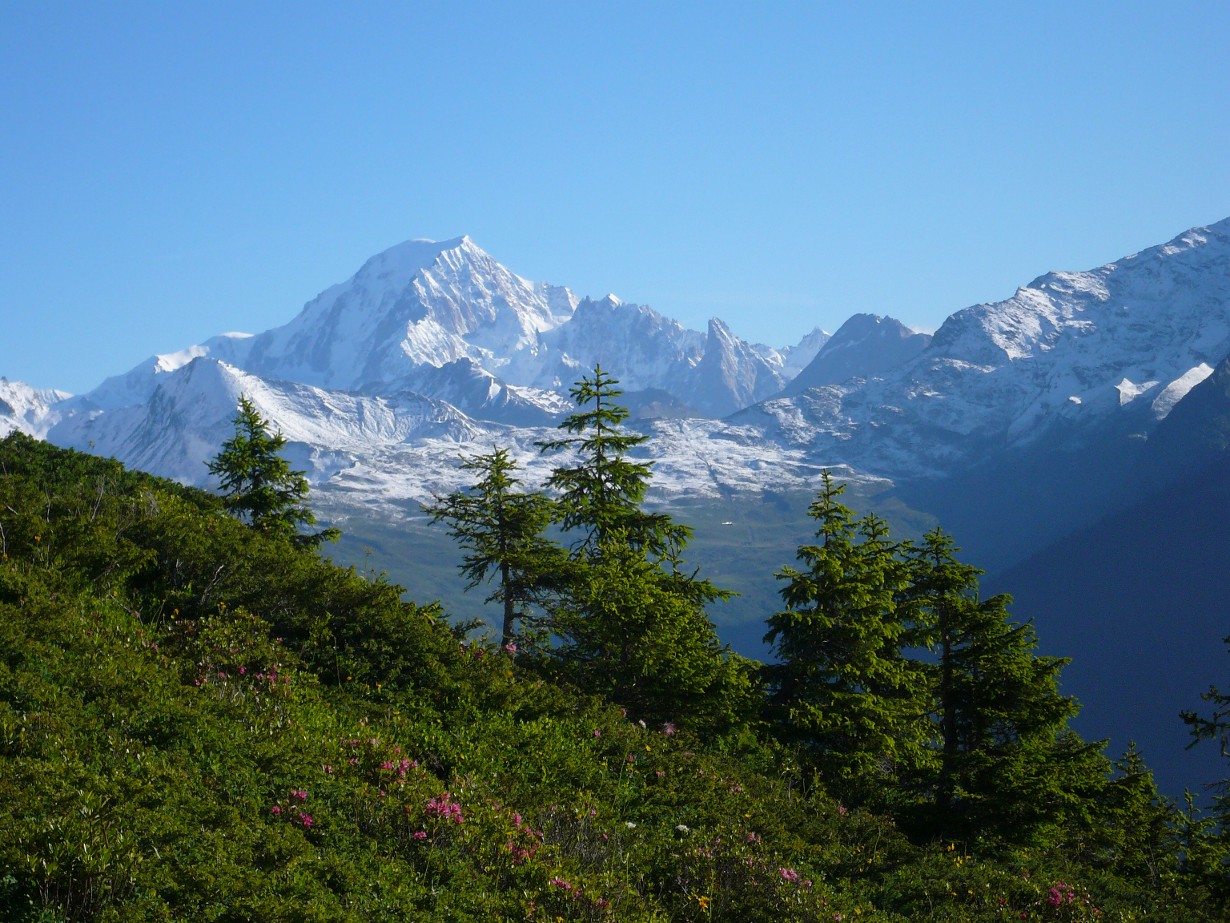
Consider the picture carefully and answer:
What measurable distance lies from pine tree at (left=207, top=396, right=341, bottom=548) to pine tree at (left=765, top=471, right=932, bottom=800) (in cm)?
1666

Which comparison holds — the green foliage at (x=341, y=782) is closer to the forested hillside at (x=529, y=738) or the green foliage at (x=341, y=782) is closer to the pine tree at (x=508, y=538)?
the forested hillside at (x=529, y=738)

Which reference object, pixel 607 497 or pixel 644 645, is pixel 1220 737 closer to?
pixel 644 645

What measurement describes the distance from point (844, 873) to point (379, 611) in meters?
8.78

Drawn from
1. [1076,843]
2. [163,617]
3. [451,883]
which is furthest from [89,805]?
[1076,843]

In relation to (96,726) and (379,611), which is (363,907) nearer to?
(96,726)

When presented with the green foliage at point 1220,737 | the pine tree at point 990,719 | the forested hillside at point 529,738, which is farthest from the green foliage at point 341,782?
the pine tree at point 990,719

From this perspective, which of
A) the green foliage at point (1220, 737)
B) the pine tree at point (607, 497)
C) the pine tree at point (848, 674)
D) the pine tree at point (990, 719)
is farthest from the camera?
the pine tree at point (607, 497)

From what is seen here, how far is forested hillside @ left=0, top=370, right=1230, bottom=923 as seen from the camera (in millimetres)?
9094

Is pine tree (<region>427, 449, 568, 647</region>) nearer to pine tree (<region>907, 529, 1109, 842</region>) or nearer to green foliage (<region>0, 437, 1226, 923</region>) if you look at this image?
green foliage (<region>0, 437, 1226, 923</region>)

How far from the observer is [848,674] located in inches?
1004

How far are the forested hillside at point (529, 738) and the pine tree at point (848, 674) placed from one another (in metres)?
0.10

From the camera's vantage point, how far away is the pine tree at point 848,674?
2420cm

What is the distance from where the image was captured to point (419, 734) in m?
14.2

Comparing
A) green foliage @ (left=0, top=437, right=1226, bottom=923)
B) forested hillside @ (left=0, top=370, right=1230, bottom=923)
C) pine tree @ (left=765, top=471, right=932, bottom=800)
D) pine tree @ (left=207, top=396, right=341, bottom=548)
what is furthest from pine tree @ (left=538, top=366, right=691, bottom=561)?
pine tree @ (left=207, top=396, right=341, bottom=548)
